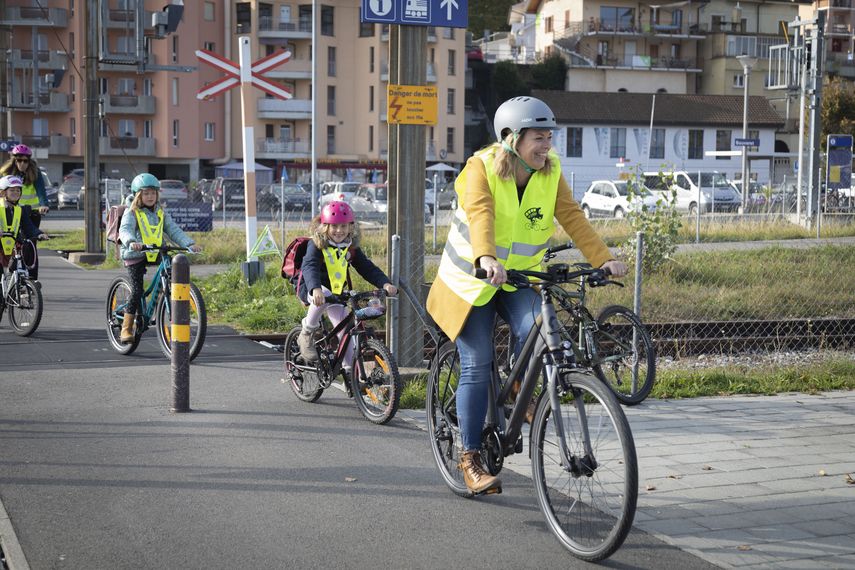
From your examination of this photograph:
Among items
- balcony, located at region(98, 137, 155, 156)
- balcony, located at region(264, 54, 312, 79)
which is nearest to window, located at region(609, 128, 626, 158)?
balcony, located at region(264, 54, 312, 79)

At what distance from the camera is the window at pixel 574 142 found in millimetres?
75875

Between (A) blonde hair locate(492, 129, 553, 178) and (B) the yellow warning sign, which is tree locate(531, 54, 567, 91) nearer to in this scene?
(B) the yellow warning sign

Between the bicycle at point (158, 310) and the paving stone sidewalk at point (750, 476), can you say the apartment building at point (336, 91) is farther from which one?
the paving stone sidewalk at point (750, 476)

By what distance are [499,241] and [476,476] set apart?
1103 mm

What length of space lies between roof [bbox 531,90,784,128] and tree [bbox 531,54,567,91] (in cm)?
513

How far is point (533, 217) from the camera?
18.7ft

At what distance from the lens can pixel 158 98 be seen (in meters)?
76.3

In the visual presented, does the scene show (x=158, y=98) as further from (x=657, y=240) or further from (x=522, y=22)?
(x=657, y=240)

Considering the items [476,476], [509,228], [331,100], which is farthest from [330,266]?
[331,100]

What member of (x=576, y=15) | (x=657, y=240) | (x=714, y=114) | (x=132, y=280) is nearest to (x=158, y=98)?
(x=576, y=15)

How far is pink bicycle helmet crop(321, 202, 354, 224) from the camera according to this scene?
8.18m

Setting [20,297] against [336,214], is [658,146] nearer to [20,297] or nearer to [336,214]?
[20,297]

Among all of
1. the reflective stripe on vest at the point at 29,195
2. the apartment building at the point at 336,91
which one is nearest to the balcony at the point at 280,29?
the apartment building at the point at 336,91

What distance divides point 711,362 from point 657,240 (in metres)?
5.26
